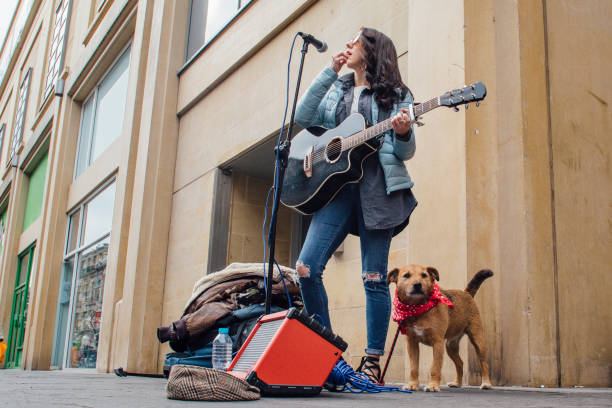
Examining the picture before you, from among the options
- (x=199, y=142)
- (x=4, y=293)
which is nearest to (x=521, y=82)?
(x=199, y=142)

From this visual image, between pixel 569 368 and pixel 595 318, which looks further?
pixel 595 318

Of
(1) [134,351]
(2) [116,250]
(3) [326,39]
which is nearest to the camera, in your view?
(3) [326,39]

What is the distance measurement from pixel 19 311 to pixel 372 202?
49.3ft

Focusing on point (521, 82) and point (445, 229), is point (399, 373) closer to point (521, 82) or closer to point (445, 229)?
point (445, 229)

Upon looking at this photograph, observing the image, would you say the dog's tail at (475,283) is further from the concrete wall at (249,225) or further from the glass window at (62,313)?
the glass window at (62,313)

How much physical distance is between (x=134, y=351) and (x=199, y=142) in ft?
8.71

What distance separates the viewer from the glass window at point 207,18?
25.4ft

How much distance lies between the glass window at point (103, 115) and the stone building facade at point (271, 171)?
0.21ft

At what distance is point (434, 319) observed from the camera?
2.94 metres

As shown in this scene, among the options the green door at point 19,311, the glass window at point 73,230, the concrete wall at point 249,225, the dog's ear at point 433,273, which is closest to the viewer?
the dog's ear at point 433,273

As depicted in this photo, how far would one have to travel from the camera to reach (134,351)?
7.48 meters

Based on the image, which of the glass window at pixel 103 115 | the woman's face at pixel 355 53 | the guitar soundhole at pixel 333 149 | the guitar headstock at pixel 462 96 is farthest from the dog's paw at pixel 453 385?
the glass window at pixel 103 115

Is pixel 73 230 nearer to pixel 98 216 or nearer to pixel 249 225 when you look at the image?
pixel 98 216

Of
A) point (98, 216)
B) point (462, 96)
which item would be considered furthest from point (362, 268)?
point (98, 216)
